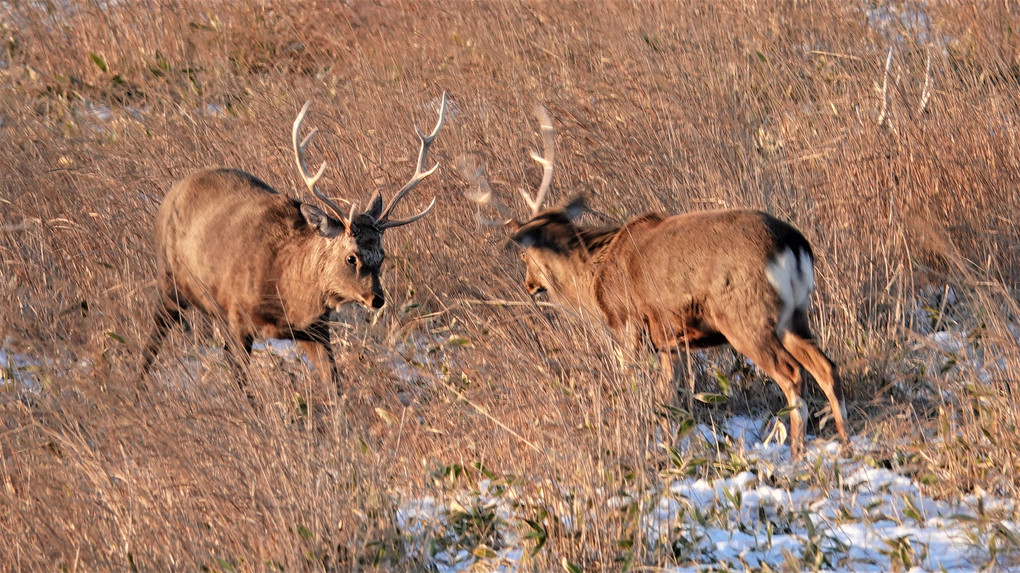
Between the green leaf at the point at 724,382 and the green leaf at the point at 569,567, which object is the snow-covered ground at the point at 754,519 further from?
the green leaf at the point at 724,382

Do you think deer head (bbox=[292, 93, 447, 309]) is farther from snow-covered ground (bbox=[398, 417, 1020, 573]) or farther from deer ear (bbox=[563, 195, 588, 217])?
snow-covered ground (bbox=[398, 417, 1020, 573])

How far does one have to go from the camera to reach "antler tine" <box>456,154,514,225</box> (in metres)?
7.07

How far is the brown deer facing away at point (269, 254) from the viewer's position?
6340 millimetres

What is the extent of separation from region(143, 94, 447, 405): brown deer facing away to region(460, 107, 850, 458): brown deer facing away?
107 centimetres

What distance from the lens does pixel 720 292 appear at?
551cm

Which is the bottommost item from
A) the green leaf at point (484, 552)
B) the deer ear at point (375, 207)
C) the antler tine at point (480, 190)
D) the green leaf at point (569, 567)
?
the green leaf at point (484, 552)

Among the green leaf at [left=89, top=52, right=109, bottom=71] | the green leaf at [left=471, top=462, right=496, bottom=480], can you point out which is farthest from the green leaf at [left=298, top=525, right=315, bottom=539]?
the green leaf at [left=89, top=52, right=109, bottom=71]

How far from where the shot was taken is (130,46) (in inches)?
464

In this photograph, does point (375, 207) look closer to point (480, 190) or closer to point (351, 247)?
point (351, 247)

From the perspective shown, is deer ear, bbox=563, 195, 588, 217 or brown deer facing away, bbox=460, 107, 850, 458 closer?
brown deer facing away, bbox=460, 107, 850, 458

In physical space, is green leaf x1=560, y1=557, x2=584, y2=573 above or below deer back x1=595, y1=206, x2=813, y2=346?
below

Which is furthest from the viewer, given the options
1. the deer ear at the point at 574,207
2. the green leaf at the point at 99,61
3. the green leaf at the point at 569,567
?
the green leaf at the point at 99,61

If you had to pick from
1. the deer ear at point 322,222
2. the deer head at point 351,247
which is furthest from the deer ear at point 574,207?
the deer ear at point 322,222

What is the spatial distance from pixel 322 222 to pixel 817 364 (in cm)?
261
